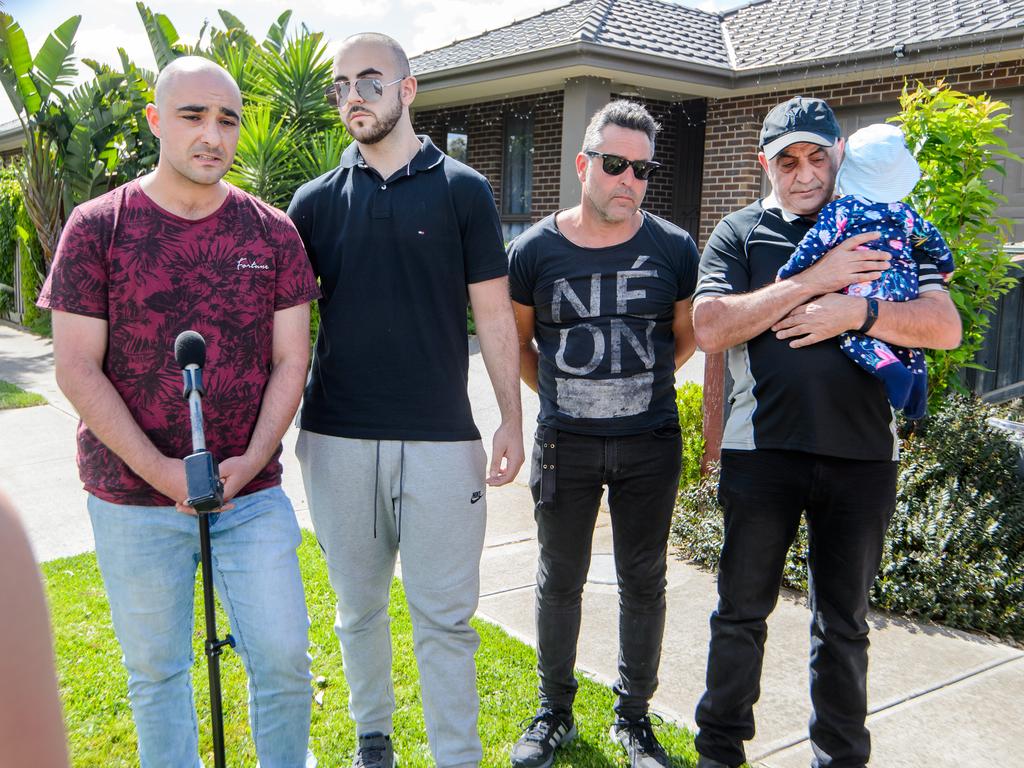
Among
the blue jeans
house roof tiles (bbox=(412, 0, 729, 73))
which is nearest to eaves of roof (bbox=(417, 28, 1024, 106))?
house roof tiles (bbox=(412, 0, 729, 73))

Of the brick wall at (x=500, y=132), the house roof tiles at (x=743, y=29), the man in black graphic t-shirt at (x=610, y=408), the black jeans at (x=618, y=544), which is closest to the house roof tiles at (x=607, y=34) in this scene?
the house roof tiles at (x=743, y=29)

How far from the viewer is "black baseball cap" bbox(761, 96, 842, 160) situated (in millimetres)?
2924

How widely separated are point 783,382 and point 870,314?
0.33m

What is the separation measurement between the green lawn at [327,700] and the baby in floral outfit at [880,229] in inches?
60.6

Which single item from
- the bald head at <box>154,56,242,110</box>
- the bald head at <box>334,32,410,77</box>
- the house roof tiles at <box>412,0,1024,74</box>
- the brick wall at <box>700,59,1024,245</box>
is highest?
the house roof tiles at <box>412,0,1024,74</box>

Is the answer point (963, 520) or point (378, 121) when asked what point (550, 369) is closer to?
point (378, 121)

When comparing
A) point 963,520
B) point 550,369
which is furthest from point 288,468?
point 963,520

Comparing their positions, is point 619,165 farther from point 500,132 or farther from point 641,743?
point 500,132

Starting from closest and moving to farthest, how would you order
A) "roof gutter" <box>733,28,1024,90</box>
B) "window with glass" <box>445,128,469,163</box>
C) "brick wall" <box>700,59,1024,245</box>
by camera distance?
"roof gutter" <box>733,28,1024,90</box> < "brick wall" <box>700,59,1024,245</box> < "window with glass" <box>445,128,469,163</box>

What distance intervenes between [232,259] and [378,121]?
659 millimetres

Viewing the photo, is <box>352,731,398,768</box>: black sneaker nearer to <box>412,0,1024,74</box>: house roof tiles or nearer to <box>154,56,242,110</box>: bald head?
<box>154,56,242,110</box>: bald head

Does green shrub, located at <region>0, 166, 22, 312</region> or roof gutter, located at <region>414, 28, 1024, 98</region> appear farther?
green shrub, located at <region>0, 166, 22, 312</region>

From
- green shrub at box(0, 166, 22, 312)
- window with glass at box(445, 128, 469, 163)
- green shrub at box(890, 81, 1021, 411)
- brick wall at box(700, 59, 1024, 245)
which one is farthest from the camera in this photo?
green shrub at box(0, 166, 22, 312)

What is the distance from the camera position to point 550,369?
11.0 ft
